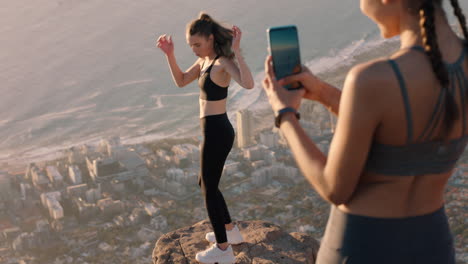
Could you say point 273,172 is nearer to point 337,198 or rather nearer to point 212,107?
point 212,107

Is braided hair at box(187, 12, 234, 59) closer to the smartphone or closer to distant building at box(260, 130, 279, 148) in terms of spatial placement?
the smartphone

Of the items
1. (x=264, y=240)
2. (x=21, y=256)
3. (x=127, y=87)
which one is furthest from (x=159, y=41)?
(x=127, y=87)

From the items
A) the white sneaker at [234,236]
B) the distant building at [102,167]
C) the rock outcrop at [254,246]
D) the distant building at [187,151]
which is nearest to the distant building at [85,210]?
the distant building at [102,167]

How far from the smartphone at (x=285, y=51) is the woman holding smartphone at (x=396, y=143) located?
0.14 feet

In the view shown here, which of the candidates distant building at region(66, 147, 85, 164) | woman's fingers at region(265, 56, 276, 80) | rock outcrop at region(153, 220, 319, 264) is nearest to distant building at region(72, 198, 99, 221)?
distant building at region(66, 147, 85, 164)

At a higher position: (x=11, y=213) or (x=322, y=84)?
(x=322, y=84)

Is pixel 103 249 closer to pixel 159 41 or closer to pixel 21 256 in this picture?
pixel 21 256

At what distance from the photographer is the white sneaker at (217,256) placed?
2.58 meters

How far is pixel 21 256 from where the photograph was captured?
347 inches

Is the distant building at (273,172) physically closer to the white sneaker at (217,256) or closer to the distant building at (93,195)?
the distant building at (93,195)

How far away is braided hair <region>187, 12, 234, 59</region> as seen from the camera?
2.29 meters

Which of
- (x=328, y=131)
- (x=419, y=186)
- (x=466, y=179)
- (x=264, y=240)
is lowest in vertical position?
(x=466, y=179)

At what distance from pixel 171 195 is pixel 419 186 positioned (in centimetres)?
1057

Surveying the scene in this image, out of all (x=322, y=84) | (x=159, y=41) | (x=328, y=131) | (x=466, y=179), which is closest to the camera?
(x=322, y=84)
